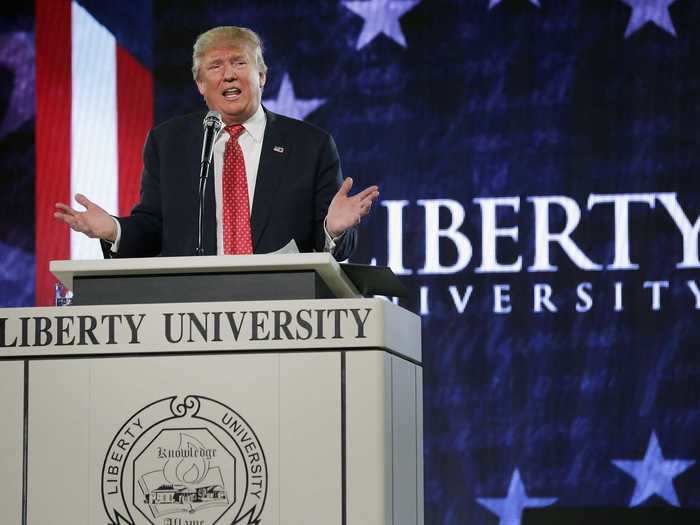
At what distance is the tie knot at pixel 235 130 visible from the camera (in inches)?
111

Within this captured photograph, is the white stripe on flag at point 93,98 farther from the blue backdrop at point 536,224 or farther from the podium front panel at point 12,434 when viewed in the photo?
the podium front panel at point 12,434

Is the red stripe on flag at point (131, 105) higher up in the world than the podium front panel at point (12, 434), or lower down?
higher up

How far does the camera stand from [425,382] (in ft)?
16.0

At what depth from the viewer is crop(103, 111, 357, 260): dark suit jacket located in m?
2.68

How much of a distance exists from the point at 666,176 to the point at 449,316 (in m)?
1.04

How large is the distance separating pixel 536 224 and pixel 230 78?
7.56ft

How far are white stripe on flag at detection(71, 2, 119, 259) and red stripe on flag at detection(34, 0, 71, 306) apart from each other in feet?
0.12

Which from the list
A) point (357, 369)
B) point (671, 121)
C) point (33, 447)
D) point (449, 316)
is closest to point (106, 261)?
point (33, 447)

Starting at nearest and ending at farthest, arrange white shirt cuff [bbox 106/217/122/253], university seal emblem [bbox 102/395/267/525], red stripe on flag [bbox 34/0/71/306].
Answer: university seal emblem [bbox 102/395/267/525] < white shirt cuff [bbox 106/217/122/253] < red stripe on flag [bbox 34/0/71/306]

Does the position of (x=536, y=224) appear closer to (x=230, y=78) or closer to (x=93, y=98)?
Answer: (x=93, y=98)

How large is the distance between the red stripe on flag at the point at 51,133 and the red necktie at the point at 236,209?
98.8 inches

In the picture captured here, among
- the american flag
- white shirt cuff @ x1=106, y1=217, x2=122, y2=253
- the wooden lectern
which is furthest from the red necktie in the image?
the american flag

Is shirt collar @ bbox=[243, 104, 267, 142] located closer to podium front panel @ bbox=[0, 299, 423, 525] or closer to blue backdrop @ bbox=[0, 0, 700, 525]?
podium front panel @ bbox=[0, 299, 423, 525]

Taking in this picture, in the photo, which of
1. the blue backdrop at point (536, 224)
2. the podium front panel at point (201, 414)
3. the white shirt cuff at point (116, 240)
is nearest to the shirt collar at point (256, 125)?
the white shirt cuff at point (116, 240)
